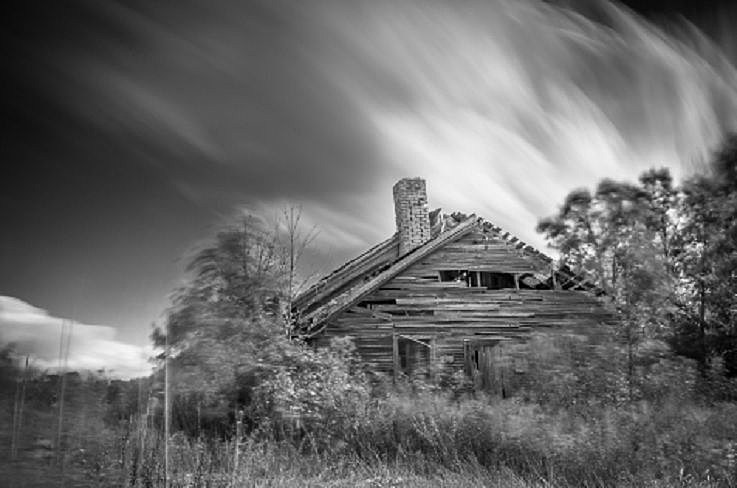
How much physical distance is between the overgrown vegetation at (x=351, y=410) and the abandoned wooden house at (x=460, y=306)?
6.42 ft

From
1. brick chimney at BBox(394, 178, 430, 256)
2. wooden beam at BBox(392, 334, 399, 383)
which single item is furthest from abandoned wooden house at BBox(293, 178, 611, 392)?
brick chimney at BBox(394, 178, 430, 256)

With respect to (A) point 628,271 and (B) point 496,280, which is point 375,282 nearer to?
(B) point 496,280

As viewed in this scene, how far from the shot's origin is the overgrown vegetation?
502 centimetres

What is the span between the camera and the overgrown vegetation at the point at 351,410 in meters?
5.02

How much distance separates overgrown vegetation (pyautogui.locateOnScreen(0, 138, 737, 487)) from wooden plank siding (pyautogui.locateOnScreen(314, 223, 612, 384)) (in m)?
1.99

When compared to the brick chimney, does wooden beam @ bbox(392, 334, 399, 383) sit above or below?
below

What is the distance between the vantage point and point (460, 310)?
17.6 metres

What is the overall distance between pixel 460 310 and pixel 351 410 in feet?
28.1

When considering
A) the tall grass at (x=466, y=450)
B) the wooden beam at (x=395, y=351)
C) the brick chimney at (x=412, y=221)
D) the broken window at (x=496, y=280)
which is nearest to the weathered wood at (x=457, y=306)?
the wooden beam at (x=395, y=351)

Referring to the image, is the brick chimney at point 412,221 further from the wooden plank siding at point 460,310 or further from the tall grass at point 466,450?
the tall grass at point 466,450

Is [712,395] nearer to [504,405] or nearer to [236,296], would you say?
[504,405]

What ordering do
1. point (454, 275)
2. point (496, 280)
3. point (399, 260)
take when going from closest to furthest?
1. point (399, 260)
2. point (454, 275)
3. point (496, 280)

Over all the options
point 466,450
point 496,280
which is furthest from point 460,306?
point 466,450

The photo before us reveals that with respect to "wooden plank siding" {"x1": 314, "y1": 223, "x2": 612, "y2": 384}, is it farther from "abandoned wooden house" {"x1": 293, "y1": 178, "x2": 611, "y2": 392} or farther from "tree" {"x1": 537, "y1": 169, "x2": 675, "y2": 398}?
"tree" {"x1": 537, "y1": 169, "x2": 675, "y2": 398}
